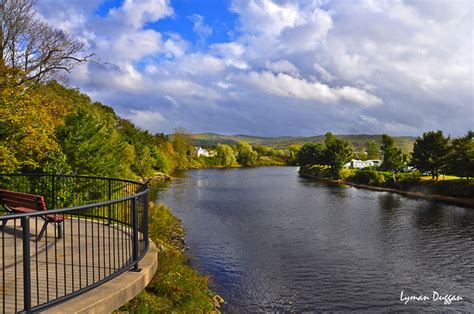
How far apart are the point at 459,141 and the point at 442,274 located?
130 ft

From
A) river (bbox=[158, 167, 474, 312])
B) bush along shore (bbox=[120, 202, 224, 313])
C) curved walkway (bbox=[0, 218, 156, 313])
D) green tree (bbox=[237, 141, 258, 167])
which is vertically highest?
green tree (bbox=[237, 141, 258, 167])

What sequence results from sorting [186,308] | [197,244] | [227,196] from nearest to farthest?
[186,308]
[197,244]
[227,196]

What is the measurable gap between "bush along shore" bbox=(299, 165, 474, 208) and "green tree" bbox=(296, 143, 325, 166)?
58.9 ft

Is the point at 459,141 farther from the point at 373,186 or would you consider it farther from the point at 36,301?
the point at 36,301

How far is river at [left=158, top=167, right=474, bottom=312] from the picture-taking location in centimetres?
1579

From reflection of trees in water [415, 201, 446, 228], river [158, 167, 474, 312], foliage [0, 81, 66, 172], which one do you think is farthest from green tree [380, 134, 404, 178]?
foliage [0, 81, 66, 172]

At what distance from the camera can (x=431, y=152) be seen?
55188 mm

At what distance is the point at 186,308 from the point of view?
38.0 feet

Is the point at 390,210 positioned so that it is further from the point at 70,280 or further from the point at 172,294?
the point at 70,280

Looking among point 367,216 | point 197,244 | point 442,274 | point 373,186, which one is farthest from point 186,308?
point 373,186

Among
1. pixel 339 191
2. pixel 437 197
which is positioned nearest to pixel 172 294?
pixel 437 197

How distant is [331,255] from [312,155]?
275ft

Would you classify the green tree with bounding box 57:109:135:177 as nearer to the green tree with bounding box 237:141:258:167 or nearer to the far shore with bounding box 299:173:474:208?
the far shore with bounding box 299:173:474:208

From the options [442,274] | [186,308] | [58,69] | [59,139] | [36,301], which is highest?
[58,69]
